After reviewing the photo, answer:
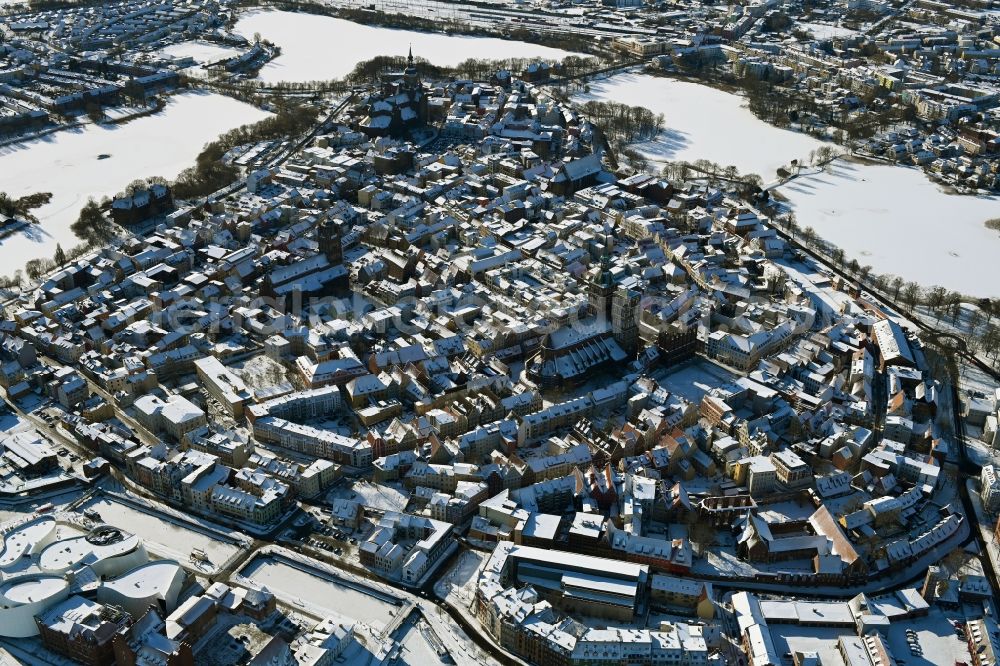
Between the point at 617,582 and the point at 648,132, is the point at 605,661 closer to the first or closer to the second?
the point at 617,582

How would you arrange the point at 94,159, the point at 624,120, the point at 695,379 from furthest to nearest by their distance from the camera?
the point at 624,120 → the point at 94,159 → the point at 695,379

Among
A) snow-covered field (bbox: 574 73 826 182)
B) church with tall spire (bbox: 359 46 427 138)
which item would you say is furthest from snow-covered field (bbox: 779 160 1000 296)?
church with tall spire (bbox: 359 46 427 138)

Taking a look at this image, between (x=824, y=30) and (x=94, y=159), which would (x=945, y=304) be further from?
(x=824, y=30)

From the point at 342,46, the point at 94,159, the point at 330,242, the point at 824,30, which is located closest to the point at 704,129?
the point at 330,242

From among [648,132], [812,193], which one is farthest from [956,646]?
[648,132]

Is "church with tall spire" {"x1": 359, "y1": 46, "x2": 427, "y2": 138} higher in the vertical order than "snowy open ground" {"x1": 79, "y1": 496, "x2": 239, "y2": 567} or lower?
higher

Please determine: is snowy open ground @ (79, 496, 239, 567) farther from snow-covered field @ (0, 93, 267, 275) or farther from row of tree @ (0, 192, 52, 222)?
row of tree @ (0, 192, 52, 222)

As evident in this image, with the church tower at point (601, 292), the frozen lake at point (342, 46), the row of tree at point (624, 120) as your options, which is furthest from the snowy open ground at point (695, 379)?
the frozen lake at point (342, 46)
